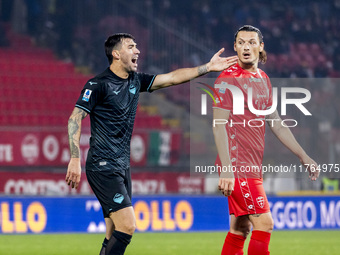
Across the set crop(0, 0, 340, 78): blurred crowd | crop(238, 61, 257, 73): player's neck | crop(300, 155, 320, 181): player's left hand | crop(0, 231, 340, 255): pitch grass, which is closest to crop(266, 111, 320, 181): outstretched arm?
crop(300, 155, 320, 181): player's left hand

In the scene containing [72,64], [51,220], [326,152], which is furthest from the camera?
[72,64]

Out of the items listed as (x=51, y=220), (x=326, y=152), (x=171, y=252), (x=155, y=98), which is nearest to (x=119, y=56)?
(x=171, y=252)

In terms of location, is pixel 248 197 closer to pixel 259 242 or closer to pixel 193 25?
pixel 259 242

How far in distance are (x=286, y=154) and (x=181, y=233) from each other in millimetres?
3496

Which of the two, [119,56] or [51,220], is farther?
[51,220]

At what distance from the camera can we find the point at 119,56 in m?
5.53

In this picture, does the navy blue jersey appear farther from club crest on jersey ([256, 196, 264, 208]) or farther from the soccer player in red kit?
club crest on jersey ([256, 196, 264, 208])

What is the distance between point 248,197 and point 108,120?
45.3 inches

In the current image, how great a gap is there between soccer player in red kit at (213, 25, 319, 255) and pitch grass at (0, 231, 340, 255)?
2.93m

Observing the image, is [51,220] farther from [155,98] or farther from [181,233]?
[155,98]

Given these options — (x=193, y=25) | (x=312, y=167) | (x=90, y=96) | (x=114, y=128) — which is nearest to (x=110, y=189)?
(x=114, y=128)

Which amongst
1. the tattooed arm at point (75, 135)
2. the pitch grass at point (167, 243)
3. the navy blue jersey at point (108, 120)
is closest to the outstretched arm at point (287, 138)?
the navy blue jersey at point (108, 120)

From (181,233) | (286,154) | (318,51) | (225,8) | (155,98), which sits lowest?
(181,233)

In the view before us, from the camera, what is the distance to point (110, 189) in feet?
17.4
